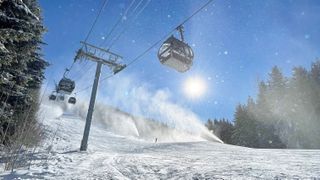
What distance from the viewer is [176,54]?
35.8 feet

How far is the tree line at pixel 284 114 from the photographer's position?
1652 inches

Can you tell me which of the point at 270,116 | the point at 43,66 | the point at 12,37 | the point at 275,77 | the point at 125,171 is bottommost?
the point at 125,171

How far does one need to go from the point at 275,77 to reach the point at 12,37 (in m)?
50.7

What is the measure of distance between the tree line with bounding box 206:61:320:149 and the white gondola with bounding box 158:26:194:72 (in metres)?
35.4

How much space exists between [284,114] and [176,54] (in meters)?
39.9

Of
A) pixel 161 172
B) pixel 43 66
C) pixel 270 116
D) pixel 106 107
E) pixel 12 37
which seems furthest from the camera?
pixel 106 107

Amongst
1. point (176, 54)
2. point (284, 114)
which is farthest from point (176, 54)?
point (284, 114)

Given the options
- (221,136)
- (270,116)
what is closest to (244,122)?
(270,116)

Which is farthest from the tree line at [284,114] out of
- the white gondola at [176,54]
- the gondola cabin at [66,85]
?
the white gondola at [176,54]

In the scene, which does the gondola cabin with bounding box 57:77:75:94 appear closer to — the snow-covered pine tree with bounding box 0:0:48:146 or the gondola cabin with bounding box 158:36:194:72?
the snow-covered pine tree with bounding box 0:0:48:146

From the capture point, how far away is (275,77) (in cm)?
5209

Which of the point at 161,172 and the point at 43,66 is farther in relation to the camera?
the point at 43,66

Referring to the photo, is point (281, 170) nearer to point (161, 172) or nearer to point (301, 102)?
point (161, 172)

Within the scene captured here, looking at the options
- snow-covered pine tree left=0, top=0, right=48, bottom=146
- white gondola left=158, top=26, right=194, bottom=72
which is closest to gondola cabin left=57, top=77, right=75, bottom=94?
snow-covered pine tree left=0, top=0, right=48, bottom=146
